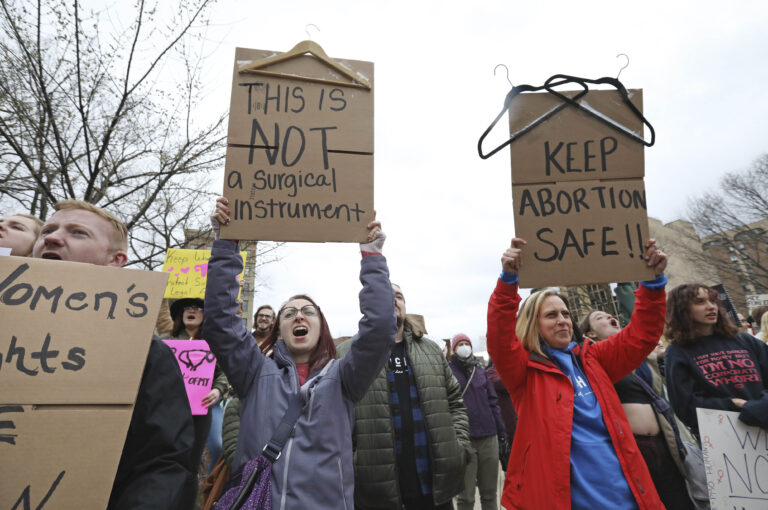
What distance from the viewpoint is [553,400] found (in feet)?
7.30

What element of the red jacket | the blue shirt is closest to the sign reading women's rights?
the red jacket

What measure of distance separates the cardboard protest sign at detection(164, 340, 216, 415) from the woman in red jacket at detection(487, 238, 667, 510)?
7.82ft

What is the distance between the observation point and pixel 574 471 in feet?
6.86

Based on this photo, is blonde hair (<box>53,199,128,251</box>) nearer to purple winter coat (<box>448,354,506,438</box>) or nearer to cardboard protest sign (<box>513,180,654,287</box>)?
cardboard protest sign (<box>513,180,654,287</box>)

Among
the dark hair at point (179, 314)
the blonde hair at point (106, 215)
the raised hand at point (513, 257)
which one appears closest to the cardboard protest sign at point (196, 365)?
the dark hair at point (179, 314)

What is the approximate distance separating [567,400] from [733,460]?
3.81 ft

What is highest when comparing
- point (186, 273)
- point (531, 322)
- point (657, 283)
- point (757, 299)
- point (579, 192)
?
point (757, 299)

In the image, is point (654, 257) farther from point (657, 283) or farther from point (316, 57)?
point (316, 57)

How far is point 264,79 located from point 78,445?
192 centimetres

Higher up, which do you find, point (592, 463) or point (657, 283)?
point (657, 283)

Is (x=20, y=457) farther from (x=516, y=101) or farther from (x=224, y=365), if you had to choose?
(x=516, y=101)

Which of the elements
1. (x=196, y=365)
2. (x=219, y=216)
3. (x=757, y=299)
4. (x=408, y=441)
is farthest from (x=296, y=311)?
(x=757, y=299)

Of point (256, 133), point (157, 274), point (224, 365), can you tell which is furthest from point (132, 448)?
point (256, 133)

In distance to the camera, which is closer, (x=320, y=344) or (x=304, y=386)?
(x=304, y=386)
